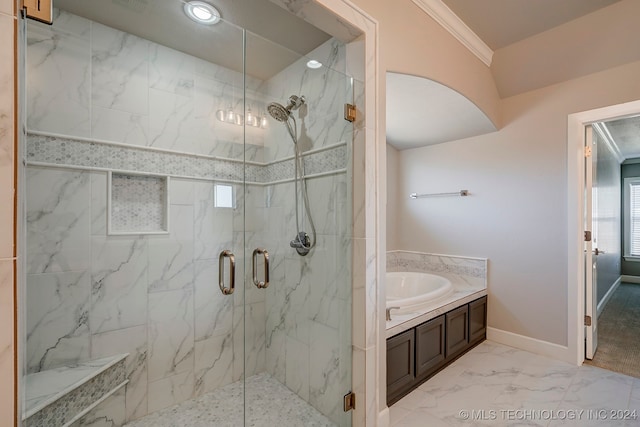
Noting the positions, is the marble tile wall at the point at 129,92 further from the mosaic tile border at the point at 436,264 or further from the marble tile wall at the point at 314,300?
the mosaic tile border at the point at 436,264

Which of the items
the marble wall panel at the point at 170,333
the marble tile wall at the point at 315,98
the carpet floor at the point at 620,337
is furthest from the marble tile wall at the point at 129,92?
the carpet floor at the point at 620,337

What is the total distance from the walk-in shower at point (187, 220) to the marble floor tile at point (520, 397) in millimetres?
677

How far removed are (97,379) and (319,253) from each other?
4.79 ft

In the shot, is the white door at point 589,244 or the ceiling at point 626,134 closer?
the white door at point 589,244

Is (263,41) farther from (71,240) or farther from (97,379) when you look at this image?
(97,379)

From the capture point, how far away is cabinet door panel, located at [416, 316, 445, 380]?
7.11 feet

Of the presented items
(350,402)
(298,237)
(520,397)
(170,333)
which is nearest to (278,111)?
(298,237)

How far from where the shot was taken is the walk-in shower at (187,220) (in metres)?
1.62

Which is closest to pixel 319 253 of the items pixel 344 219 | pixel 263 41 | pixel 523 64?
pixel 344 219

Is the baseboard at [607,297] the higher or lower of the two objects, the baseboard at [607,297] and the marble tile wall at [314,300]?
the lower

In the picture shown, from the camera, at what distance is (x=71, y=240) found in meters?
1.67

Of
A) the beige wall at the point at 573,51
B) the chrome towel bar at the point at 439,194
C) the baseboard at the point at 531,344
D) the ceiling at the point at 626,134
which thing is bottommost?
the baseboard at the point at 531,344

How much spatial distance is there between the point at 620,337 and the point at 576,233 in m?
1.53

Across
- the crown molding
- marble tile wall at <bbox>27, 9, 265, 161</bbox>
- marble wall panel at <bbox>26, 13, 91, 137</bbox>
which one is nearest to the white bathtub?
the crown molding
